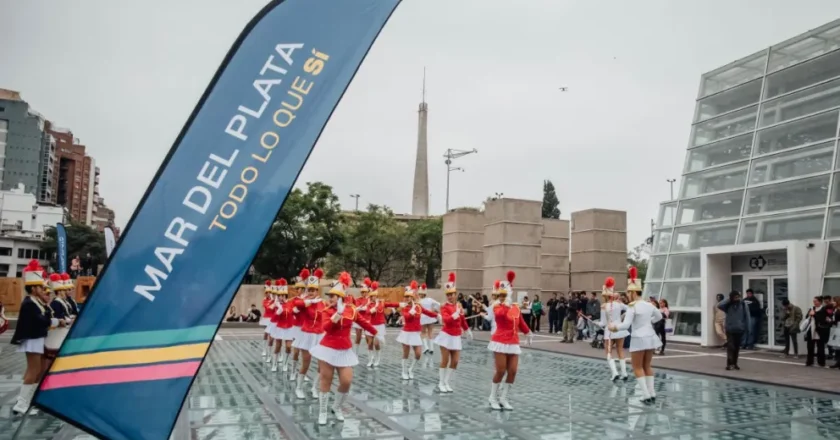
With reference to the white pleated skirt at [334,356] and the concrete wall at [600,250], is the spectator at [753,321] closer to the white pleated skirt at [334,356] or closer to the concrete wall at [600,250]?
the concrete wall at [600,250]

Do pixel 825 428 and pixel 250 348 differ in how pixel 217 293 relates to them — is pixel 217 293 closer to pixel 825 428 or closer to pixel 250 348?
pixel 825 428

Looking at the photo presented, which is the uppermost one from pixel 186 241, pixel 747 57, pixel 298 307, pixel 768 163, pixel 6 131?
pixel 6 131

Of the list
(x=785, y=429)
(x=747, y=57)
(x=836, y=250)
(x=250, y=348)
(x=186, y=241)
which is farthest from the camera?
(x=747, y=57)

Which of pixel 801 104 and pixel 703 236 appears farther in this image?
pixel 703 236

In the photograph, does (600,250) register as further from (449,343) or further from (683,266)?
(449,343)

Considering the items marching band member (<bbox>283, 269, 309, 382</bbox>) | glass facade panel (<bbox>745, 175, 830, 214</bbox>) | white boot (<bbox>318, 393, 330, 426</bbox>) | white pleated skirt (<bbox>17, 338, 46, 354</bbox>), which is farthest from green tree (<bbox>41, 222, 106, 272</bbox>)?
white boot (<bbox>318, 393, 330, 426</bbox>)

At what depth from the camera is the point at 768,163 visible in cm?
2256

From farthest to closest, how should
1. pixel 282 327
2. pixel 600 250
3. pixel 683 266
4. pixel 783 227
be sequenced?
pixel 600 250
pixel 683 266
pixel 783 227
pixel 282 327

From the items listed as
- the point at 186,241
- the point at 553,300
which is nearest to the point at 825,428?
the point at 186,241

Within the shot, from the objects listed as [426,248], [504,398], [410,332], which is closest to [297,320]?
[410,332]

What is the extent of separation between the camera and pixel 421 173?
102 m

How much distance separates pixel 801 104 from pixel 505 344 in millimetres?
19228

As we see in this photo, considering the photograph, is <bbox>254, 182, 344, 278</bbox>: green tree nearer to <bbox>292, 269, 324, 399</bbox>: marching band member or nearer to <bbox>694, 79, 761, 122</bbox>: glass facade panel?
<bbox>694, 79, 761, 122</bbox>: glass facade panel

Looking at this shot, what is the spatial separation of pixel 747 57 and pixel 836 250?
1017cm
